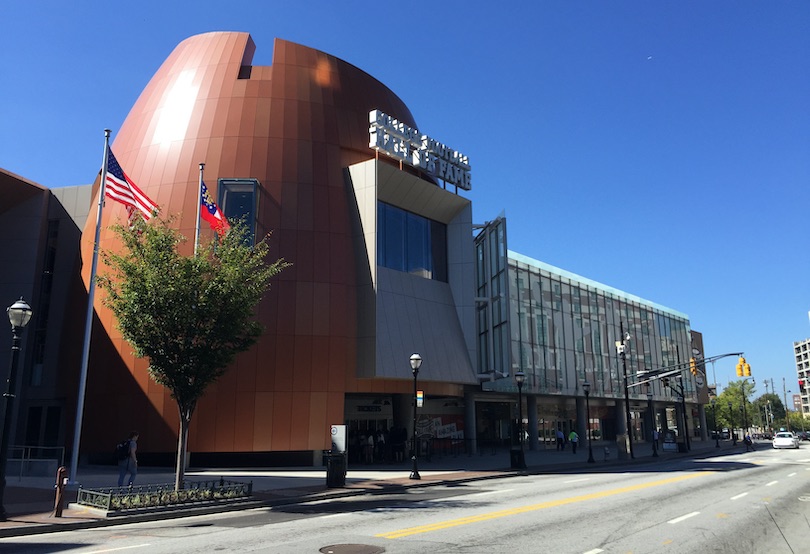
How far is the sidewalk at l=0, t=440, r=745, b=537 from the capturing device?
Answer: 13867 mm

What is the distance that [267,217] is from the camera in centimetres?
2975

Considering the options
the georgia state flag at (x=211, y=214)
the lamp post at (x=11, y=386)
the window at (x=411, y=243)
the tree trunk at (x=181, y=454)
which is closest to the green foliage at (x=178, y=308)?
the tree trunk at (x=181, y=454)

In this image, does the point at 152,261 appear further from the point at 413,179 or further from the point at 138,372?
the point at 413,179

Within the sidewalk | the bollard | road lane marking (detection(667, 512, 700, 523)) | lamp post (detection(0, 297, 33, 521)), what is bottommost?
the sidewalk

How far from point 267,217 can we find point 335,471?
14321mm

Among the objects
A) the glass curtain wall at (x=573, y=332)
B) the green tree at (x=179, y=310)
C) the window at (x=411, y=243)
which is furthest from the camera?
the glass curtain wall at (x=573, y=332)

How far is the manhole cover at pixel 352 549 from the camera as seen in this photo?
9.67m

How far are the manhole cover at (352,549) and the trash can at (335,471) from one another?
10.4m

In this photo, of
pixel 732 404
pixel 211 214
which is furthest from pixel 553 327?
pixel 732 404

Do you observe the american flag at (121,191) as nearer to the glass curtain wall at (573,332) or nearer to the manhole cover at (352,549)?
the manhole cover at (352,549)

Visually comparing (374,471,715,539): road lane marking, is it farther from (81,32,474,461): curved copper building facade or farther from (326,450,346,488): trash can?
(81,32,474,461): curved copper building facade

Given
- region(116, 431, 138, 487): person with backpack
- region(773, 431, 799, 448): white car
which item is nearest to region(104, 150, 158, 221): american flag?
region(116, 431, 138, 487): person with backpack

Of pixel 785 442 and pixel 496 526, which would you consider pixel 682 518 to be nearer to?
pixel 496 526

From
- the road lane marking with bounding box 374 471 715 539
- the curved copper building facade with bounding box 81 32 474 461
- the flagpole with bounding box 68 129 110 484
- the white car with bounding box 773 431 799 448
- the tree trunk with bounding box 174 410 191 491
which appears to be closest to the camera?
the road lane marking with bounding box 374 471 715 539
